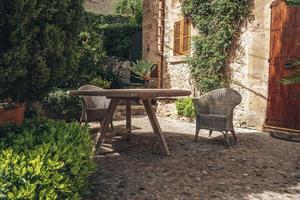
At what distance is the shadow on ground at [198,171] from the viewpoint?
2689mm

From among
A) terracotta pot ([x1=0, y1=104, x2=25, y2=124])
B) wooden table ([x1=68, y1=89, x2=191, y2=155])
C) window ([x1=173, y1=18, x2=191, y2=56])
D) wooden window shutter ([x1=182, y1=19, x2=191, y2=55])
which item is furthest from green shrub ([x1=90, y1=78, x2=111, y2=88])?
wooden table ([x1=68, y1=89, x2=191, y2=155])

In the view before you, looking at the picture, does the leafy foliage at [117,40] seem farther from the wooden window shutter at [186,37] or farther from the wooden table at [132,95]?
the wooden table at [132,95]

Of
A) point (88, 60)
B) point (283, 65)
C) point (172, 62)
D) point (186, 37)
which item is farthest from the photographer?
point (88, 60)

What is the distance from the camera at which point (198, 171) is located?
3.27 metres

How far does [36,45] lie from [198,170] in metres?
2.18

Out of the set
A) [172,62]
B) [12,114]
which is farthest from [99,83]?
[12,114]

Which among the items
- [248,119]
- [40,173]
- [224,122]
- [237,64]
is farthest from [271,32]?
[40,173]

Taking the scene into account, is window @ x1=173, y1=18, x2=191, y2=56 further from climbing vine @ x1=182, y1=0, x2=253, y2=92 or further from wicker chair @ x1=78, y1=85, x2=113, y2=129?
wicker chair @ x1=78, y1=85, x2=113, y2=129

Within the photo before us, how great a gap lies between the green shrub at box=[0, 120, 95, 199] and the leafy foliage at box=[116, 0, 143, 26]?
38.2 feet

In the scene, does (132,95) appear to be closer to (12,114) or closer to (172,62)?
(12,114)

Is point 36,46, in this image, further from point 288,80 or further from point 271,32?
point 271,32

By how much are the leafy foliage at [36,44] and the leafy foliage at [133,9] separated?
426 inches

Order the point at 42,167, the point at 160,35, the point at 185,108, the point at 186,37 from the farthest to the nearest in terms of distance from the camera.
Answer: the point at 160,35
the point at 186,37
the point at 185,108
the point at 42,167

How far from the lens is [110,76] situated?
9.81 meters
